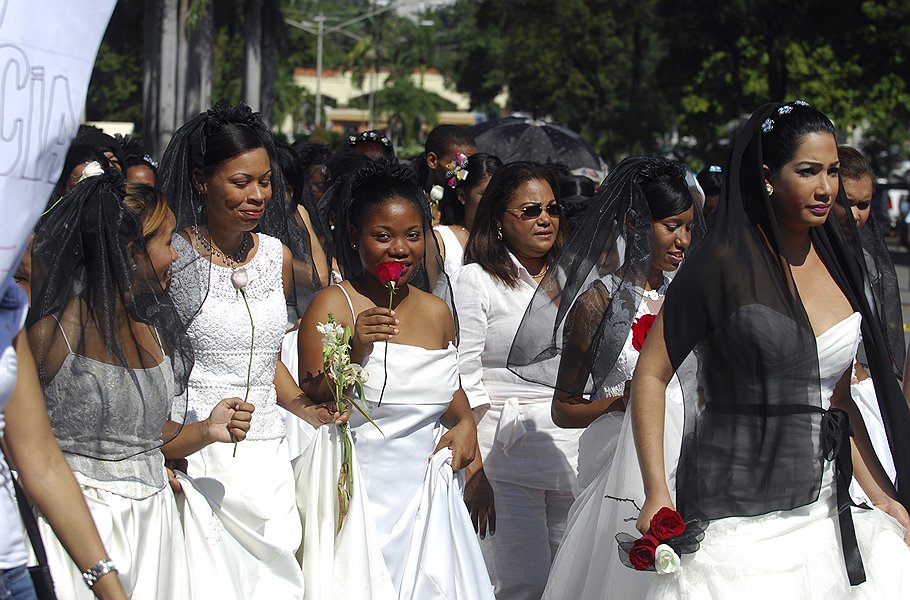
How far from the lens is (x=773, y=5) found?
1238 inches

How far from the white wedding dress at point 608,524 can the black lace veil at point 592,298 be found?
30 cm

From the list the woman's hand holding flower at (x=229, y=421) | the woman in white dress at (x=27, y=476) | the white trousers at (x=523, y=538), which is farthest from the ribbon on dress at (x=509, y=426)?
the woman in white dress at (x=27, y=476)

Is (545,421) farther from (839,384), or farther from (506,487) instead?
(839,384)

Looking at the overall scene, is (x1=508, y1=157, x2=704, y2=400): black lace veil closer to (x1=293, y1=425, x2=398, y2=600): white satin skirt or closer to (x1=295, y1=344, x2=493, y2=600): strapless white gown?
(x1=295, y1=344, x2=493, y2=600): strapless white gown

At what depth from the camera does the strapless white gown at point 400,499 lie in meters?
4.71

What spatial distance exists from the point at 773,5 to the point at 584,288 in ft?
92.6

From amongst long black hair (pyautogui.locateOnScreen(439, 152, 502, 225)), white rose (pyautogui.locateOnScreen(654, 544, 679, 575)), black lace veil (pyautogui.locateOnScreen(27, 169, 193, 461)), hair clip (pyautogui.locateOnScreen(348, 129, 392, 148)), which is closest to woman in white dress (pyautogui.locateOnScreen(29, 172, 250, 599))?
black lace veil (pyautogui.locateOnScreen(27, 169, 193, 461))

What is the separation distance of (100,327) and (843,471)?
2.35 metres

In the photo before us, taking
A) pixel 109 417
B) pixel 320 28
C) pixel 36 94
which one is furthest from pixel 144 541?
A: pixel 320 28

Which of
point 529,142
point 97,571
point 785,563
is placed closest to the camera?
point 97,571

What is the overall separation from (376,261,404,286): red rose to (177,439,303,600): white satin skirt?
0.85 meters

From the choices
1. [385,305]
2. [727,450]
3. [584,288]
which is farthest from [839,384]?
[385,305]

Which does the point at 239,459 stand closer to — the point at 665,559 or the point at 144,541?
the point at 144,541

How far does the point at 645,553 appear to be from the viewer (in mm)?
3695
